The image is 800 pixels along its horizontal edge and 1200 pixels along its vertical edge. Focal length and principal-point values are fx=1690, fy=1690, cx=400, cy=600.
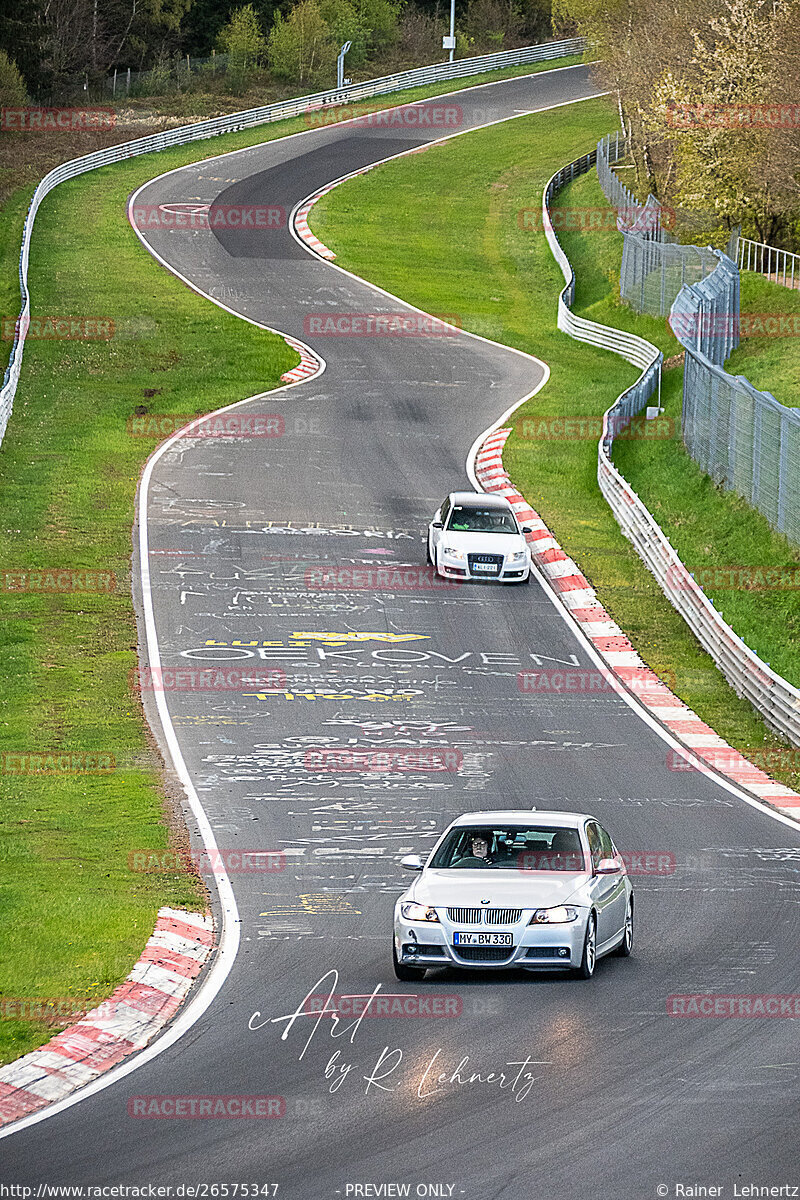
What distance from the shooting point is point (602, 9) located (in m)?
81.5

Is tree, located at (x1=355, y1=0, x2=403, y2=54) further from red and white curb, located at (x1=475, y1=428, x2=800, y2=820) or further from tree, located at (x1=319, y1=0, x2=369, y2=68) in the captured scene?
red and white curb, located at (x1=475, y1=428, x2=800, y2=820)

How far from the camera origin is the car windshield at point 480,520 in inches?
1174

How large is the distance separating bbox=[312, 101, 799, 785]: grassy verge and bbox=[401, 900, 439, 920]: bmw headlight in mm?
9226

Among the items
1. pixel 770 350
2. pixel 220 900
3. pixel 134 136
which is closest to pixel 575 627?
pixel 220 900

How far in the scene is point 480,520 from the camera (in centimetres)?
3003

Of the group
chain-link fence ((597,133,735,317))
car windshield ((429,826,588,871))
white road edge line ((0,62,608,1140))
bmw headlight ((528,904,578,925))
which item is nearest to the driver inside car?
car windshield ((429,826,588,871))

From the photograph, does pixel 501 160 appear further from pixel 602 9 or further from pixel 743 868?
pixel 743 868

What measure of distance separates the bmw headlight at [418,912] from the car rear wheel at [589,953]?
115 cm

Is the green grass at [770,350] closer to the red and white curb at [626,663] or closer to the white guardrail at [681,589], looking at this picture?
the white guardrail at [681,589]

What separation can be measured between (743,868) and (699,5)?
166 feet

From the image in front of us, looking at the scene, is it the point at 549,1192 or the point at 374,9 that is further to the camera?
the point at 374,9

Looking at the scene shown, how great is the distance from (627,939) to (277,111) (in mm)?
77395

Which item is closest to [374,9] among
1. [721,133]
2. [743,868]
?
[721,133]

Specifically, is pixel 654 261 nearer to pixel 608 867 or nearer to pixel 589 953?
pixel 608 867
